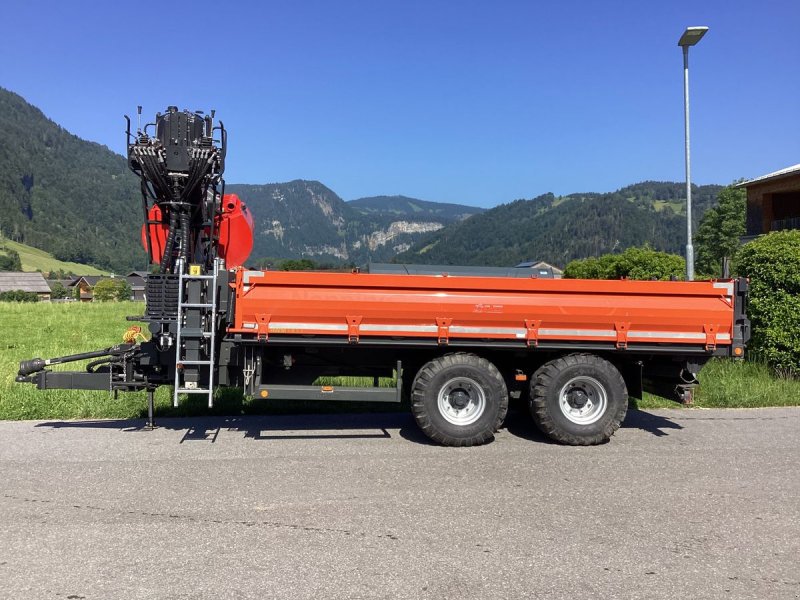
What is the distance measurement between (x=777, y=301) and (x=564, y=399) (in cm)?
568

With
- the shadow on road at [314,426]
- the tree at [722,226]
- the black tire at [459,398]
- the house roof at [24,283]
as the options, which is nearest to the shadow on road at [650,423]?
the shadow on road at [314,426]

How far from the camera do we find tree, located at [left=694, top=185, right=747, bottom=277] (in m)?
54.4

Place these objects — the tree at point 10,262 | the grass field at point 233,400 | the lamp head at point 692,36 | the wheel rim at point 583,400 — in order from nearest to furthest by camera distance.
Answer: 1. the wheel rim at point 583,400
2. the grass field at point 233,400
3. the lamp head at point 692,36
4. the tree at point 10,262

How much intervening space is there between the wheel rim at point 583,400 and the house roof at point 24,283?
9673 centimetres

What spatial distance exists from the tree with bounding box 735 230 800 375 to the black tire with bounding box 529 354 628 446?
5076mm

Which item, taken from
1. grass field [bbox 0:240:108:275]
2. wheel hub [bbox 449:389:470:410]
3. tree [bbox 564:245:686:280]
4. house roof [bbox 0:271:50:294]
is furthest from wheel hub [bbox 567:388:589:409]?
grass field [bbox 0:240:108:275]

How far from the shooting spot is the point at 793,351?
9.97m

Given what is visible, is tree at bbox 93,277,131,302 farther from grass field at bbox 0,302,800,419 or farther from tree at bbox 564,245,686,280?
grass field at bbox 0,302,800,419

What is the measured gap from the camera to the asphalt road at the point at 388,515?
3672 millimetres

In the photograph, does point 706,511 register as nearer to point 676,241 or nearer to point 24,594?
point 24,594

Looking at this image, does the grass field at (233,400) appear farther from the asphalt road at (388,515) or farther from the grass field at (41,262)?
the grass field at (41,262)

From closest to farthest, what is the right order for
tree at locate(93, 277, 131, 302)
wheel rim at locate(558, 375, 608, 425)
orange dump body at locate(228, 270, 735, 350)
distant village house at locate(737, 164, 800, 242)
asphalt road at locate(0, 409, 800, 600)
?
asphalt road at locate(0, 409, 800, 600)
orange dump body at locate(228, 270, 735, 350)
wheel rim at locate(558, 375, 608, 425)
distant village house at locate(737, 164, 800, 242)
tree at locate(93, 277, 131, 302)

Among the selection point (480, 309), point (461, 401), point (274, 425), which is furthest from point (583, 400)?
point (274, 425)

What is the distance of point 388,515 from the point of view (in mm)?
4648
